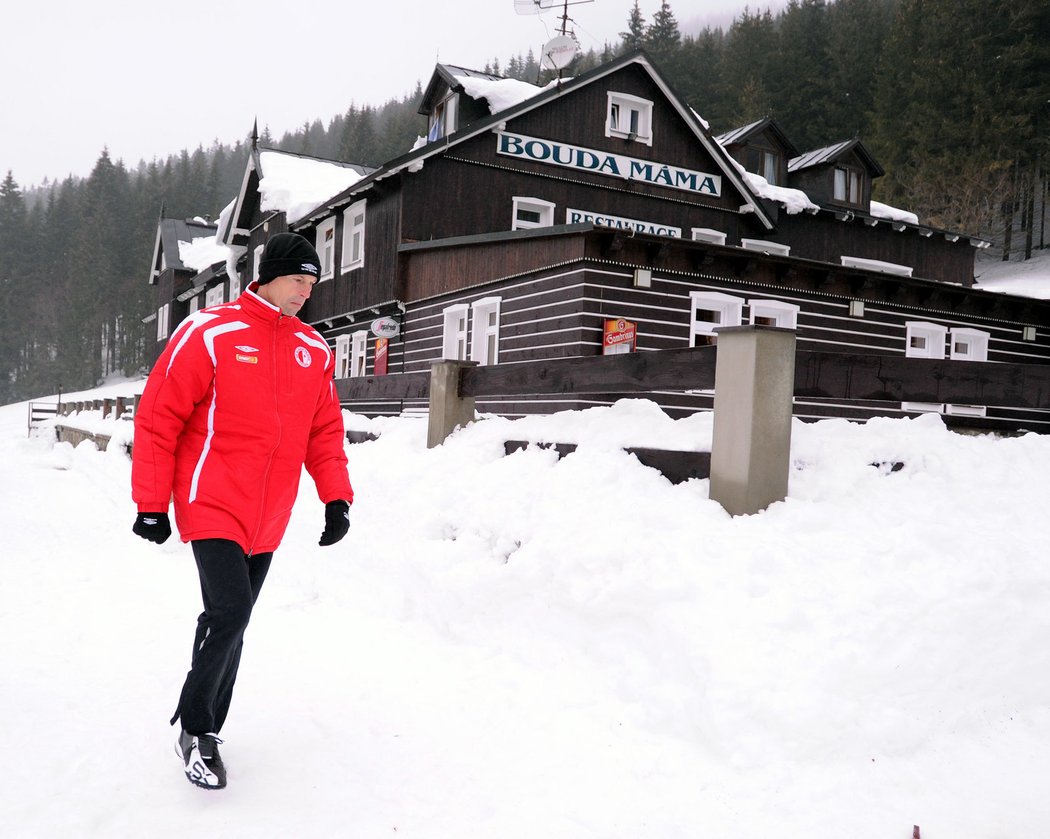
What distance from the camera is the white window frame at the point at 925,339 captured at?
1506 centimetres

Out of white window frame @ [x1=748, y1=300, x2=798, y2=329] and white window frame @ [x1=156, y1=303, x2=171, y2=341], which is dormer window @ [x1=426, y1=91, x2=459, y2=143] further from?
white window frame @ [x1=156, y1=303, x2=171, y2=341]

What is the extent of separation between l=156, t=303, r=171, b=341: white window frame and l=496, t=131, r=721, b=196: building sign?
26.2m

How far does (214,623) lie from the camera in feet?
11.1

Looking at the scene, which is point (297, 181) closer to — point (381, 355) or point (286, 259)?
point (381, 355)

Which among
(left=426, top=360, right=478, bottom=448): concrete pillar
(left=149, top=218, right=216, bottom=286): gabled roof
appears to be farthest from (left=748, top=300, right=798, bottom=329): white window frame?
(left=149, top=218, right=216, bottom=286): gabled roof

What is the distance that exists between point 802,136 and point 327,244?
32.8 meters

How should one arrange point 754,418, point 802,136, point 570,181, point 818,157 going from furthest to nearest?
point 802,136 → point 818,157 → point 570,181 → point 754,418

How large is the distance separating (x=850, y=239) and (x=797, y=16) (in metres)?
33.8

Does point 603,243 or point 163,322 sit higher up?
point 163,322

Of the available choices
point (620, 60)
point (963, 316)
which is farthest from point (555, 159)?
point (963, 316)

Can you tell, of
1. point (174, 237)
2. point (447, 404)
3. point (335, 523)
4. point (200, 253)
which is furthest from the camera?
point (174, 237)

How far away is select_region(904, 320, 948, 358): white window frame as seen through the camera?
15.1 m

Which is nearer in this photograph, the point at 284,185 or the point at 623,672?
the point at 623,672

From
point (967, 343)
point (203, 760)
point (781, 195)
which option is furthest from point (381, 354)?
point (203, 760)
